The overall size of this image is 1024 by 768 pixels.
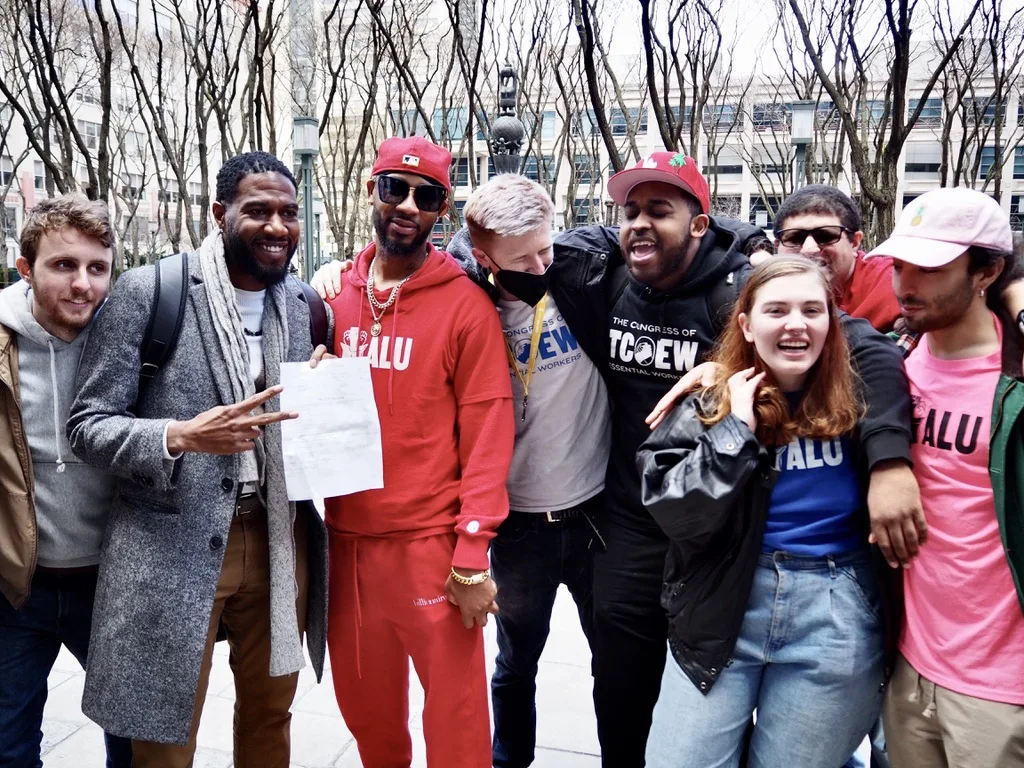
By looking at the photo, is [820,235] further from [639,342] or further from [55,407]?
[55,407]

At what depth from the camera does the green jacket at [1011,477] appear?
178cm

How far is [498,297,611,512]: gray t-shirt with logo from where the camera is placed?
2740 mm

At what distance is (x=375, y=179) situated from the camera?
2.67 meters

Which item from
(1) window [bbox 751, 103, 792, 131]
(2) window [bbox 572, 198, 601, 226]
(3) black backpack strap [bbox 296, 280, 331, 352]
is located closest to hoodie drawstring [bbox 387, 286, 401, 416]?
(3) black backpack strap [bbox 296, 280, 331, 352]

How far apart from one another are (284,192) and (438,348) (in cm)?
70

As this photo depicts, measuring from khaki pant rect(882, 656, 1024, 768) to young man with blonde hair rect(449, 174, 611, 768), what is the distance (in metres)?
1.06

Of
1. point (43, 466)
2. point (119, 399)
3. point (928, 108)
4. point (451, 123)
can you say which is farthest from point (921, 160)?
point (43, 466)

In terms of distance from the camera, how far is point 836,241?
3008 millimetres

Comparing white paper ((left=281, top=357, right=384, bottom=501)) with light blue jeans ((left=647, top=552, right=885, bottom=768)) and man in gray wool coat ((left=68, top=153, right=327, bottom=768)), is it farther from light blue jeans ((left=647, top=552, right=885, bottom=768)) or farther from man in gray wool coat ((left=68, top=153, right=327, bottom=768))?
light blue jeans ((left=647, top=552, right=885, bottom=768))

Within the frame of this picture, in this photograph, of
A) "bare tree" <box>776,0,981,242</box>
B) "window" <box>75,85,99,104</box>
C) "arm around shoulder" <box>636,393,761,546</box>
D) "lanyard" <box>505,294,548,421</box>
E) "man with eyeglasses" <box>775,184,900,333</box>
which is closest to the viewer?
"arm around shoulder" <box>636,393,761,546</box>

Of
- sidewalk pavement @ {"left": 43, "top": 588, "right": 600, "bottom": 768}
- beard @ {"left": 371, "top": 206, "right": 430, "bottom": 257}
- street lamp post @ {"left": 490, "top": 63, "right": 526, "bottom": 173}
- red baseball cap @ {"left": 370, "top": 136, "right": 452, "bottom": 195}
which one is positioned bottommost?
sidewalk pavement @ {"left": 43, "top": 588, "right": 600, "bottom": 768}

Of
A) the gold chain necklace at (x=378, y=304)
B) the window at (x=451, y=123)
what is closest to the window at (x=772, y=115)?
the window at (x=451, y=123)

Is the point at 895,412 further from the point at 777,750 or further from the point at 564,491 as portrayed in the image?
the point at 564,491

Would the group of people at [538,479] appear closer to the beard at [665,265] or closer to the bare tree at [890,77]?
the beard at [665,265]
